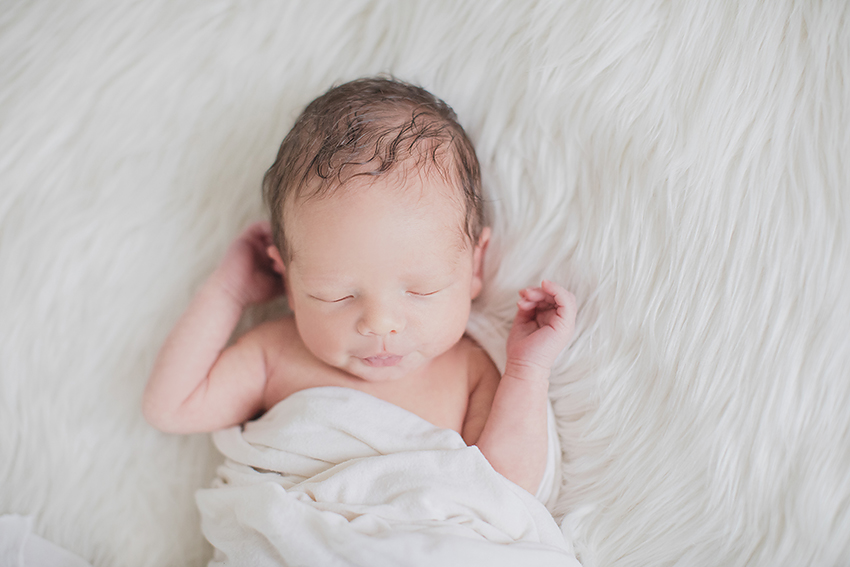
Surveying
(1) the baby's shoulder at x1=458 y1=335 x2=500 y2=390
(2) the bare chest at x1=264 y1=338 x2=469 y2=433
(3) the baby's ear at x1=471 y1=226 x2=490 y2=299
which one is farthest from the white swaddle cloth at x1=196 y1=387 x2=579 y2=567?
(3) the baby's ear at x1=471 y1=226 x2=490 y2=299

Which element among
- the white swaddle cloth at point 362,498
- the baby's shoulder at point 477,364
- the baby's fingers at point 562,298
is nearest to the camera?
the white swaddle cloth at point 362,498

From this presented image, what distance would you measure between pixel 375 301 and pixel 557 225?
37 centimetres

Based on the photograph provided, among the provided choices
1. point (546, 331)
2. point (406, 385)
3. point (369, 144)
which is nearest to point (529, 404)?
point (546, 331)

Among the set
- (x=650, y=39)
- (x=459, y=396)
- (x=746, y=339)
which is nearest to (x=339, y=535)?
(x=459, y=396)

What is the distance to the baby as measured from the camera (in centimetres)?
89

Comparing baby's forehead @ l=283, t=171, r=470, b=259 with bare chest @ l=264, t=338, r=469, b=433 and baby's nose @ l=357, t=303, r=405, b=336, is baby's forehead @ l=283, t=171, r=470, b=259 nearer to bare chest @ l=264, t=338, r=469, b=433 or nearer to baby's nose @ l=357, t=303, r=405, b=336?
baby's nose @ l=357, t=303, r=405, b=336

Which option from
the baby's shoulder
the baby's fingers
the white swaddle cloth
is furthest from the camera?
the baby's shoulder

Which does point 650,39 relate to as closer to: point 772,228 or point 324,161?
point 772,228

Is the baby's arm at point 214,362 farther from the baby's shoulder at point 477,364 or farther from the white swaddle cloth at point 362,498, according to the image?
the baby's shoulder at point 477,364

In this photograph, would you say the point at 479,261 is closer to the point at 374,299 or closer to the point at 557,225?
the point at 557,225

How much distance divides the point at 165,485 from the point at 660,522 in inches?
37.0

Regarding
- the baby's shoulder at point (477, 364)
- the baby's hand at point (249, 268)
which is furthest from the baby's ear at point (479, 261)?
the baby's hand at point (249, 268)

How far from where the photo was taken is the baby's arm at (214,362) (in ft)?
3.39

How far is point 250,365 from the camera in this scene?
3.55 feet
